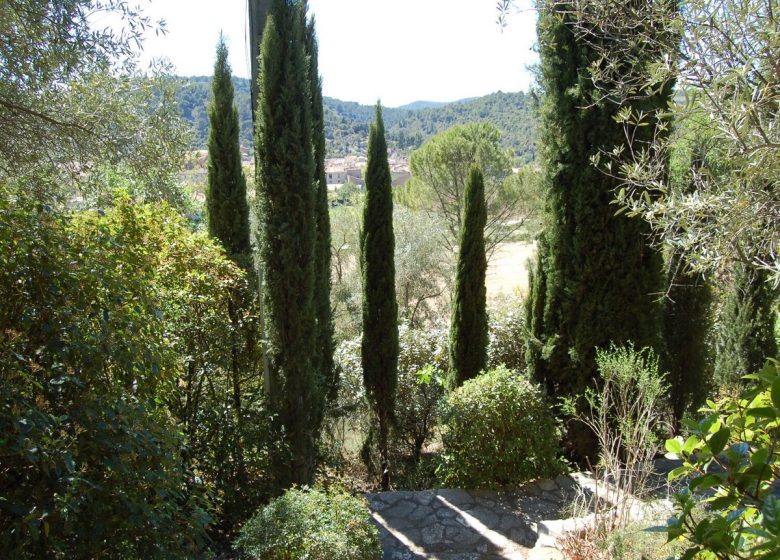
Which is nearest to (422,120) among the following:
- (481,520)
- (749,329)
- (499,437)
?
(749,329)

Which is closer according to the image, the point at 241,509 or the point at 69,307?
the point at 69,307

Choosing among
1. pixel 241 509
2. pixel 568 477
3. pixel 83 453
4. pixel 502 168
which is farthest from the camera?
pixel 502 168

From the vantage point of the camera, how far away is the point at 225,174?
8.35m

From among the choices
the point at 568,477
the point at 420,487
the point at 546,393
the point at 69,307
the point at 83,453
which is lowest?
the point at 420,487

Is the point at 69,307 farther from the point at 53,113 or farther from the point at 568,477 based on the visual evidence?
the point at 568,477

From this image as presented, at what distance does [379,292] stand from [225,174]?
276 centimetres

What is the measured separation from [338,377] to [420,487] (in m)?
1.82

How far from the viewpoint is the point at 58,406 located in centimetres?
243

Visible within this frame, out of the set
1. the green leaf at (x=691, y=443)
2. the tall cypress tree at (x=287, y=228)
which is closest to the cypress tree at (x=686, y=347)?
the tall cypress tree at (x=287, y=228)

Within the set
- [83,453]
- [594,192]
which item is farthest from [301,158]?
[83,453]

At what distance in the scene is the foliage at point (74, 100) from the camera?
140 inches

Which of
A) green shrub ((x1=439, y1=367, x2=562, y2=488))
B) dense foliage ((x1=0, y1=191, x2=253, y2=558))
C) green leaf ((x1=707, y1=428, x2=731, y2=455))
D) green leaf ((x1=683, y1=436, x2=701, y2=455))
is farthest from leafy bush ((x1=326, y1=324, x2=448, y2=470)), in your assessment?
green leaf ((x1=707, y1=428, x2=731, y2=455))

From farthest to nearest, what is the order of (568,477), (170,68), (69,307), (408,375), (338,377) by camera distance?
(408,375) → (338,377) → (568,477) → (170,68) → (69,307)

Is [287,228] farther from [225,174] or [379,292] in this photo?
[225,174]
